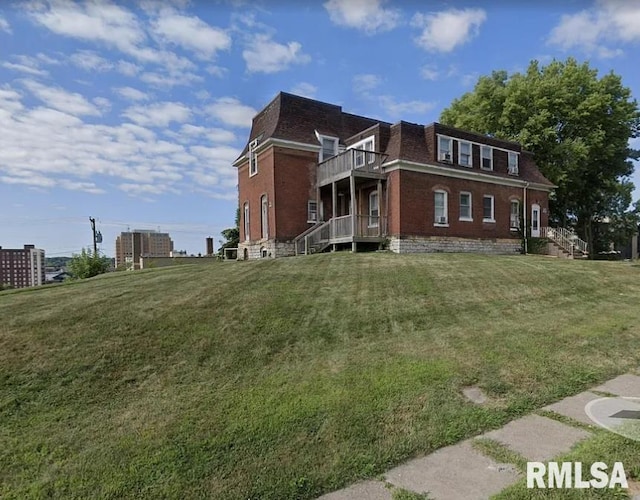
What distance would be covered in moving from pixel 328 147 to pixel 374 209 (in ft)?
13.2

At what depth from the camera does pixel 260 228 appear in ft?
70.5

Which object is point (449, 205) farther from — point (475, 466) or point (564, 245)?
point (475, 466)

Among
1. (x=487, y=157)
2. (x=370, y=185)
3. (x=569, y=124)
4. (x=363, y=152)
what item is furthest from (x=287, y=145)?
(x=569, y=124)

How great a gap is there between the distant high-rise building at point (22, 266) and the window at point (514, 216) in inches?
1983

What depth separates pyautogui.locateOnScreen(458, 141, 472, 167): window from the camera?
67.9 feet

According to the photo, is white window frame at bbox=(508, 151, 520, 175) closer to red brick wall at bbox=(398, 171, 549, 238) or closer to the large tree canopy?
red brick wall at bbox=(398, 171, 549, 238)

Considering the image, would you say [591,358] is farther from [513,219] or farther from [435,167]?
[513,219]

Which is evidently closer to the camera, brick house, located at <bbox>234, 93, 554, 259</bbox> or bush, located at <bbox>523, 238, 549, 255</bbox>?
brick house, located at <bbox>234, 93, 554, 259</bbox>

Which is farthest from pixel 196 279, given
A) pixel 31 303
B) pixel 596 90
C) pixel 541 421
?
pixel 596 90

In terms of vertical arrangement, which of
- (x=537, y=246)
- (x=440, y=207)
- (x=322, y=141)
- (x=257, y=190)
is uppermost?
(x=322, y=141)

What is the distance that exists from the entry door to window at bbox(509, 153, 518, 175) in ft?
8.14

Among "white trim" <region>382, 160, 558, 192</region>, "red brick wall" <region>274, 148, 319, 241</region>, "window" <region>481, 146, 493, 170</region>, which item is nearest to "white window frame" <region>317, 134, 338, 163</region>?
"red brick wall" <region>274, 148, 319, 241</region>

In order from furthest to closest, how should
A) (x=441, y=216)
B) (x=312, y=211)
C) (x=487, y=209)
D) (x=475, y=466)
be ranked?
(x=487, y=209) → (x=312, y=211) → (x=441, y=216) → (x=475, y=466)

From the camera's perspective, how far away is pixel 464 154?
20.9 meters
